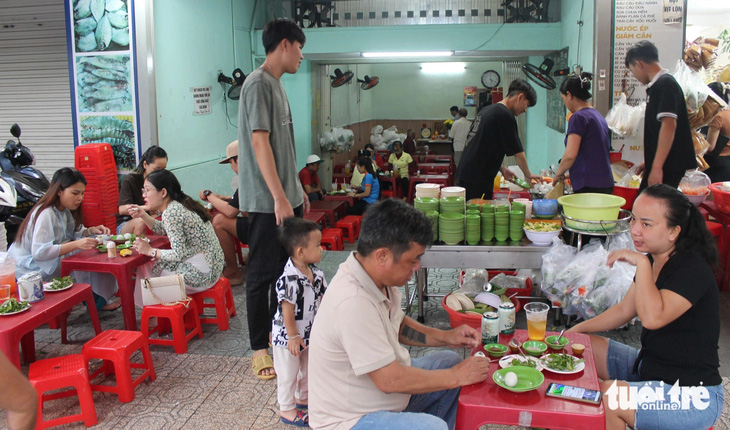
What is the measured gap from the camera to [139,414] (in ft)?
12.0

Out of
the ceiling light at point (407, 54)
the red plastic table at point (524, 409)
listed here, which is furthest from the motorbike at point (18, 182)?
the red plastic table at point (524, 409)

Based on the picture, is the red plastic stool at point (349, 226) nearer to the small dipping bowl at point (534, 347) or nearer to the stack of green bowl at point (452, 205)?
the stack of green bowl at point (452, 205)

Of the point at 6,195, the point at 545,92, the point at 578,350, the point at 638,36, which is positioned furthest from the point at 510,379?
the point at 545,92

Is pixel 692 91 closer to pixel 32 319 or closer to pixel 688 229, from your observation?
pixel 688 229

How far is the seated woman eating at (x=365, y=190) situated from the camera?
936cm

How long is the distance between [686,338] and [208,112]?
7.22m

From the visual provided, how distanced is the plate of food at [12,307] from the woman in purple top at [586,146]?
422 centimetres

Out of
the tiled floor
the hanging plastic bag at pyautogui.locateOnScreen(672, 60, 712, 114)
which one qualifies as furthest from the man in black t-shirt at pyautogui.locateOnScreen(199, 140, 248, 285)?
the hanging plastic bag at pyautogui.locateOnScreen(672, 60, 712, 114)

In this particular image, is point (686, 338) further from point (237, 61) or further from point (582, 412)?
point (237, 61)

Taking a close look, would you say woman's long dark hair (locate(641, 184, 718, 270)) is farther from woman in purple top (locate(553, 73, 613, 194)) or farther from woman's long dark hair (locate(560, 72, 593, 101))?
woman's long dark hair (locate(560, 72, 593, 101))

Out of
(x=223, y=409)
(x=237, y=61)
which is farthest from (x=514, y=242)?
(x=237, y=61)

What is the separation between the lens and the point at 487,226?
15.4ft

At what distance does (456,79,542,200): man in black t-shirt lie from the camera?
534 cm

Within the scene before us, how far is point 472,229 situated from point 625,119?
2.78 meters
